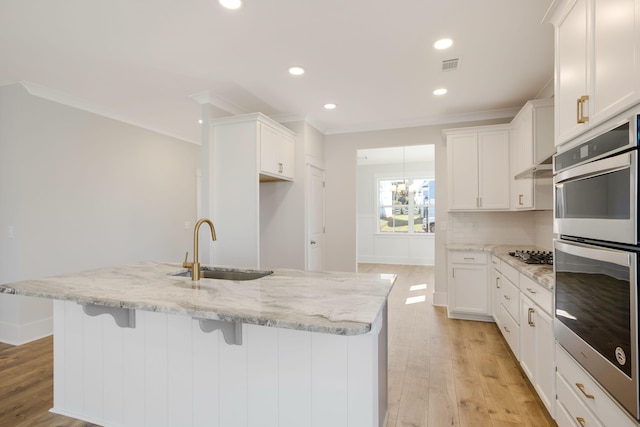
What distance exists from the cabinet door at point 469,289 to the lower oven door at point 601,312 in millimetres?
2289

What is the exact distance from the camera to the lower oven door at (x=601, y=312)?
1103 millimetres

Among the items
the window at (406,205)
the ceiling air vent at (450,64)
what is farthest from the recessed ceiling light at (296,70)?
the window at (406,205)

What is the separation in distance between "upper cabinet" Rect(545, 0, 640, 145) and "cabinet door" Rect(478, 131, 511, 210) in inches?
93.3

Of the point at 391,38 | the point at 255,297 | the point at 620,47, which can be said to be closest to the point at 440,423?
the point at 255,297

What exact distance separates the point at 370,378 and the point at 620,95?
1435 mm

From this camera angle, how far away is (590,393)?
1394 mm

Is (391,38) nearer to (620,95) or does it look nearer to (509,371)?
(620,95)

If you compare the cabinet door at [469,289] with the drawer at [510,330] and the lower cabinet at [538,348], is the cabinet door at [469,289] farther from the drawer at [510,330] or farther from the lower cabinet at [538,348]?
the lower cabinet at [538,348]

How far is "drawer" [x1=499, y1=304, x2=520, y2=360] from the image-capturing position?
8.84 feet

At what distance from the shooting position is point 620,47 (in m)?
1.18

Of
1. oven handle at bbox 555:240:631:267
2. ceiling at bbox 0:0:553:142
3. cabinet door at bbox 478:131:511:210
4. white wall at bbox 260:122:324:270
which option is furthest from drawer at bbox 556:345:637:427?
white wall at bbox 260:122:324:270

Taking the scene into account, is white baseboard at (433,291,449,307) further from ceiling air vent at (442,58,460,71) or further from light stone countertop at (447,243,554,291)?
ceiling air vent at (442,58,460,71)

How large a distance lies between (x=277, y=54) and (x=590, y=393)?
2863mm

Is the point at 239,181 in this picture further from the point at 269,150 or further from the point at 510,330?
the point at 510,330
